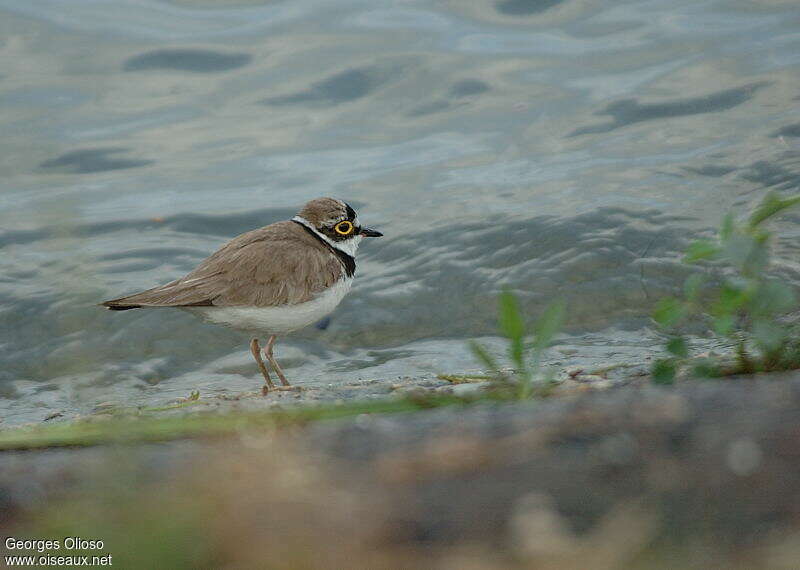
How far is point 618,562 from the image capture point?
1750 mm

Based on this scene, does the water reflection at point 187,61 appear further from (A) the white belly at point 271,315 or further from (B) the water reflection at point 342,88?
(A) the white belly at point 271,315

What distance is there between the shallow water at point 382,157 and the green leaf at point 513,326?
4157mm

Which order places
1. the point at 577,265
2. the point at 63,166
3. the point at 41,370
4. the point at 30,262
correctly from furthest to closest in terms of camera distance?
1. the point at 63,166
2. the point at 30,262
3. the point at 577,265
4. the point at 41,370

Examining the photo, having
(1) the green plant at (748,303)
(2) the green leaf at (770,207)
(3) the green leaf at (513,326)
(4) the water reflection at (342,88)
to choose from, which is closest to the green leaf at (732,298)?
(1) the green plant at (748,303)

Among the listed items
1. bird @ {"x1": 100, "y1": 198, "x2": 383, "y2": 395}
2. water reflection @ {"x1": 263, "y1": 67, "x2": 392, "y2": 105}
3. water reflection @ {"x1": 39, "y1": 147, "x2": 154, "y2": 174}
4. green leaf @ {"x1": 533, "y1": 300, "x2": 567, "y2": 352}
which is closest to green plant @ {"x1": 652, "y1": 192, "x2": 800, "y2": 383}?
green leaf @ {"x1": 533, "y1": 300, "x2": 567, "y2": 352}

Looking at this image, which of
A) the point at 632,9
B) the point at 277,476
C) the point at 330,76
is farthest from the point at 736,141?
the point at 277,476

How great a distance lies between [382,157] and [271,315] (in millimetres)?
5787

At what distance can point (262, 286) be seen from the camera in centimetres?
596

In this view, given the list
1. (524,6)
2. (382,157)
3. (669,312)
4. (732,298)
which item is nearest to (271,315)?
(669,312)

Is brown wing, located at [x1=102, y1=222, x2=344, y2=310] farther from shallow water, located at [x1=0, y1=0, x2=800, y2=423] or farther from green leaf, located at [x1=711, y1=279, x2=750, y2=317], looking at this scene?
green leaf, located at [x1=711, y1=279, x2=750, y2=317]

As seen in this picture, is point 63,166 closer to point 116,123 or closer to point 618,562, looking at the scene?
point 116,123

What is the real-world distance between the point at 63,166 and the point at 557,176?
583 centimetres

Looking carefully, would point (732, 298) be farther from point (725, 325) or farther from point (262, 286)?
point (262, 286)

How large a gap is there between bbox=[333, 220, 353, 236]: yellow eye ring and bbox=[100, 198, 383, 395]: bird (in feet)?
0.68
